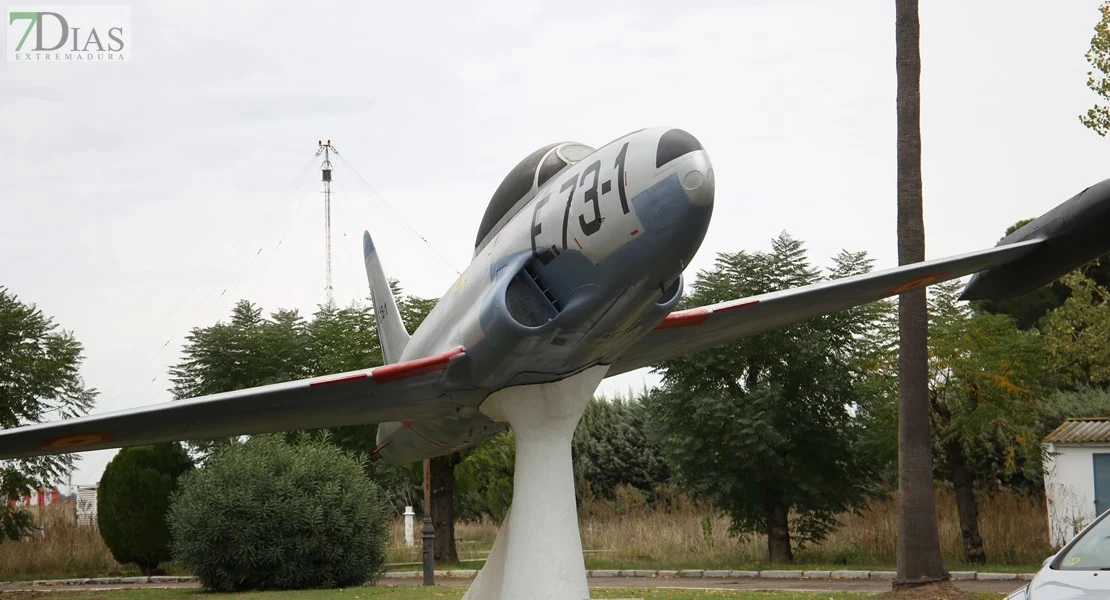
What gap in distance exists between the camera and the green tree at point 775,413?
77.3 feet

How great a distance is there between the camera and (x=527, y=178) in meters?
9.41

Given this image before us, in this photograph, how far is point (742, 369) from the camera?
80.3 feet

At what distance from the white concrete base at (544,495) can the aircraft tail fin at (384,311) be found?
4.92 metres

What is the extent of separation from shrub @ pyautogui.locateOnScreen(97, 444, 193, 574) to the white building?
2076 centimetres

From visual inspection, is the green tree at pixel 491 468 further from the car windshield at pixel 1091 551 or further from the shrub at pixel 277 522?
the car windshield at pixel 1091 551

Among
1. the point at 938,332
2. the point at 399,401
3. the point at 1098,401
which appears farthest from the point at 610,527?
the point at 399,401

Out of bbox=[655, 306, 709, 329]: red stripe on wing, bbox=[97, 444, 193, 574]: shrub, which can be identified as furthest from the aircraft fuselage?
bbox=[97, 444, 193, 574]: shrub

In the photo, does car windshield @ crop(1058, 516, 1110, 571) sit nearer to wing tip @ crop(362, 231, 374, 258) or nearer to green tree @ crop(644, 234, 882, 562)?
wing tip @ crop(362, 231, 374, 258)

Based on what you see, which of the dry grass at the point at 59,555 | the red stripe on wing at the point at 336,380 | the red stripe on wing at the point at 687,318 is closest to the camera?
the red stripe on wing at the point at 336,380

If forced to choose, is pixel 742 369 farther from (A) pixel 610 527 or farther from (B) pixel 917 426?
(B) pixel 917 426

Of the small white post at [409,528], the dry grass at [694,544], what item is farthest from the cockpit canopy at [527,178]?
the small white post at [409,528]

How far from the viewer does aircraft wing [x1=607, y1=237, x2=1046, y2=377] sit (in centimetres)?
998

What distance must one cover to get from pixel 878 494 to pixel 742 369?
4.40 m

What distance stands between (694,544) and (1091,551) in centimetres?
2048
